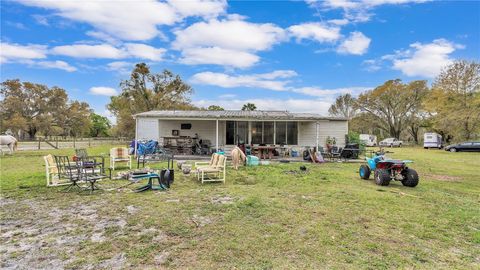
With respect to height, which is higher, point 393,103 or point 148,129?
point 393,103

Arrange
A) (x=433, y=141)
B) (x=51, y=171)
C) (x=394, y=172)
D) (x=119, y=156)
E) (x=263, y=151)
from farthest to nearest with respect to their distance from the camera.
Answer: (x=433, y=141) → (x=263, y=151) → (x=119, y=156) → (x=394, y=172) → (x=51, y=171)

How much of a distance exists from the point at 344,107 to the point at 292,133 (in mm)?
32333

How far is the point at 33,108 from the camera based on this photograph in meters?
39.9

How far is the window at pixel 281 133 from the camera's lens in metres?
15.4

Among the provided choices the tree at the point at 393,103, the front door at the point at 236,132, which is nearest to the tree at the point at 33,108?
the front door at the point at 236,132

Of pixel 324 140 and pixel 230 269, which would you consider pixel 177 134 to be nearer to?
pixel 324 140

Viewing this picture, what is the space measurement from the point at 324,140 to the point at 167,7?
433 inches

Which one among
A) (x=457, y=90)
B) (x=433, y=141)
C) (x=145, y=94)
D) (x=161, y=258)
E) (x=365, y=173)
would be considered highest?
(x=145, y=94)

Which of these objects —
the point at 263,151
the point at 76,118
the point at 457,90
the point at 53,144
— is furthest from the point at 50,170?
the point at 76,118

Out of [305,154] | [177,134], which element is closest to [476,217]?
[305,154]

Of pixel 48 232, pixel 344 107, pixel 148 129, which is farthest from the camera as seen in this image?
pixel 344 107

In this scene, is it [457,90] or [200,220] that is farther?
[457,90]

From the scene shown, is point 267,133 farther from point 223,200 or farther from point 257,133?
point 223,200

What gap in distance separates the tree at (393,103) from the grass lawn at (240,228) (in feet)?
109
